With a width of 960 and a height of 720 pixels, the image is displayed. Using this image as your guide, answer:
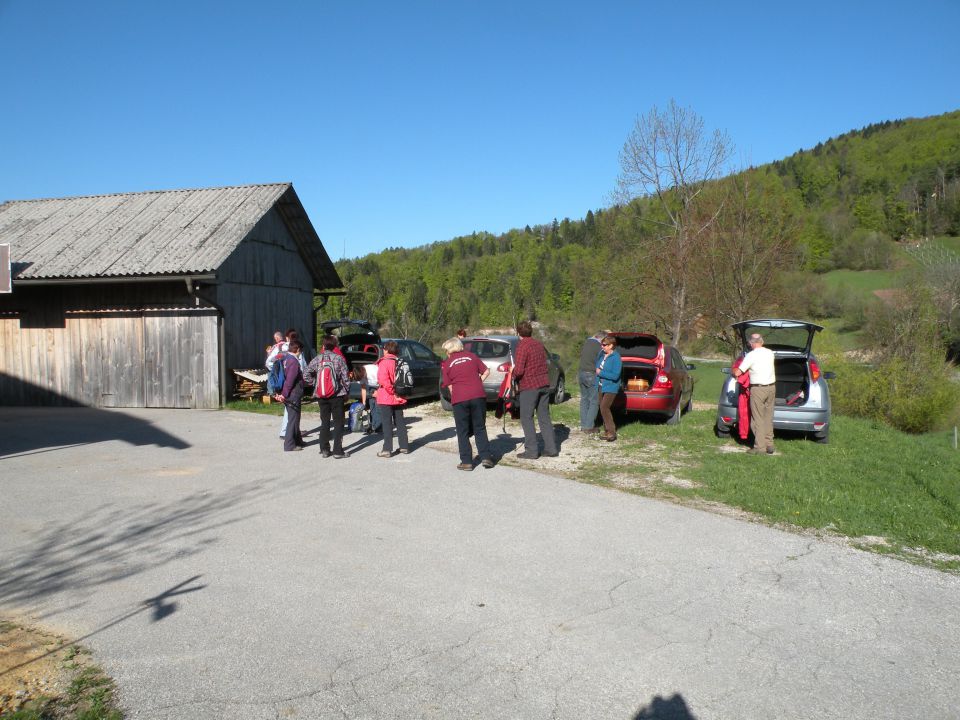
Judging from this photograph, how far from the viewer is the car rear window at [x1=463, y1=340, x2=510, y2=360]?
1466 centimetres

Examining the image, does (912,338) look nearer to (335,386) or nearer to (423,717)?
(335,386)

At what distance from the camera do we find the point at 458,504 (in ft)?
25.6

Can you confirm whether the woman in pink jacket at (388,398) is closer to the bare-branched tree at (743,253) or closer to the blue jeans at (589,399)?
the blue jeans at (589,399)

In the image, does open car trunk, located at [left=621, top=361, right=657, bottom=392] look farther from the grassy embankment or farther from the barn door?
the barn door

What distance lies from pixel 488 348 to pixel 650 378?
323 centimetres

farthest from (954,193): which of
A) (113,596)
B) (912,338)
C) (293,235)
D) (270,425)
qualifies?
(113,596)

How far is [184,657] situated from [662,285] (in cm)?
2409

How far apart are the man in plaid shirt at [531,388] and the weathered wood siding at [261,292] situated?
30.0ft

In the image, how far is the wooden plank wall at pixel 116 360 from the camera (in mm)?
17375

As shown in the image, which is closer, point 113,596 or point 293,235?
point 113,596

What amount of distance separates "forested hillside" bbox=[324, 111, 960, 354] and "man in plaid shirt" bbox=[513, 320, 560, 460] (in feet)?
50.5

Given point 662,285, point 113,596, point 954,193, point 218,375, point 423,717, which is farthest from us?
point 954,193

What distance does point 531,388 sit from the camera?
33.8 feet

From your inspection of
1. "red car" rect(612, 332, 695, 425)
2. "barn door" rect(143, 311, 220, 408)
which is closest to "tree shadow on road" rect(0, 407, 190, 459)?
"barn door" rect(143, 311, 220, 408)
